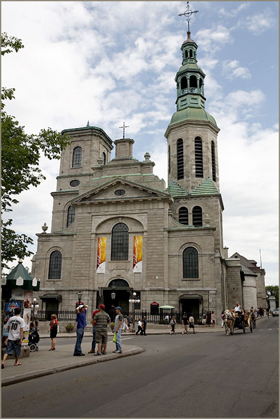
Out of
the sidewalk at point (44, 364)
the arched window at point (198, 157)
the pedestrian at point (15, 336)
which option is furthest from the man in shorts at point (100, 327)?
the arched window at point (198, 157)

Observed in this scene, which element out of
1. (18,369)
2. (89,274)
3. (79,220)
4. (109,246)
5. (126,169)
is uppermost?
(126,169)

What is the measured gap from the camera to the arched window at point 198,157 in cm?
4738

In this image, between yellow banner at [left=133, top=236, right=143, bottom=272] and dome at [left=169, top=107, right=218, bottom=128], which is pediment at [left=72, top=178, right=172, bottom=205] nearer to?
yellow banner at [left=133, top=236, right=143, bottom=272]

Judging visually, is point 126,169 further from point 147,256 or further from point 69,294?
point 69,294

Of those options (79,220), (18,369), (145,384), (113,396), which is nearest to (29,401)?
(113,396)

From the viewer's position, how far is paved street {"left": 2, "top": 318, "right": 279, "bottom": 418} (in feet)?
21.6

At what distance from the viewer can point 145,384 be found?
28.8ft

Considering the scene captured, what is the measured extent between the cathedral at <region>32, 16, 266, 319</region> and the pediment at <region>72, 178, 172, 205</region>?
107 mm

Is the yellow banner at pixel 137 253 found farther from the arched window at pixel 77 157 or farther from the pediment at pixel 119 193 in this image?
the arched window at pixel 77 157

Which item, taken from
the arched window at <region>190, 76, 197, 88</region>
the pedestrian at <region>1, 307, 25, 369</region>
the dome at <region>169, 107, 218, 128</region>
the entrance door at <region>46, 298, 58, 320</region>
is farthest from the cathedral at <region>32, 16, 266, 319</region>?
the pedestrian at <region>1, 307, 25, 369</region>

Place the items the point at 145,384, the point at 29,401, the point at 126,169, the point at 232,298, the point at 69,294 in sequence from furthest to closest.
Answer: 1. the point at 232,298
2. the point at 126,169
3. the point at 69,294
4. the point at 145,384
5. the point at 29,401

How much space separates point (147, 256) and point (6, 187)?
1046 inches

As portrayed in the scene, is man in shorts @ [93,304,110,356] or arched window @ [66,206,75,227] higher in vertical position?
arched window @ [66,206,75,227]

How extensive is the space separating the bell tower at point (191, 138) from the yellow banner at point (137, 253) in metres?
10.7
